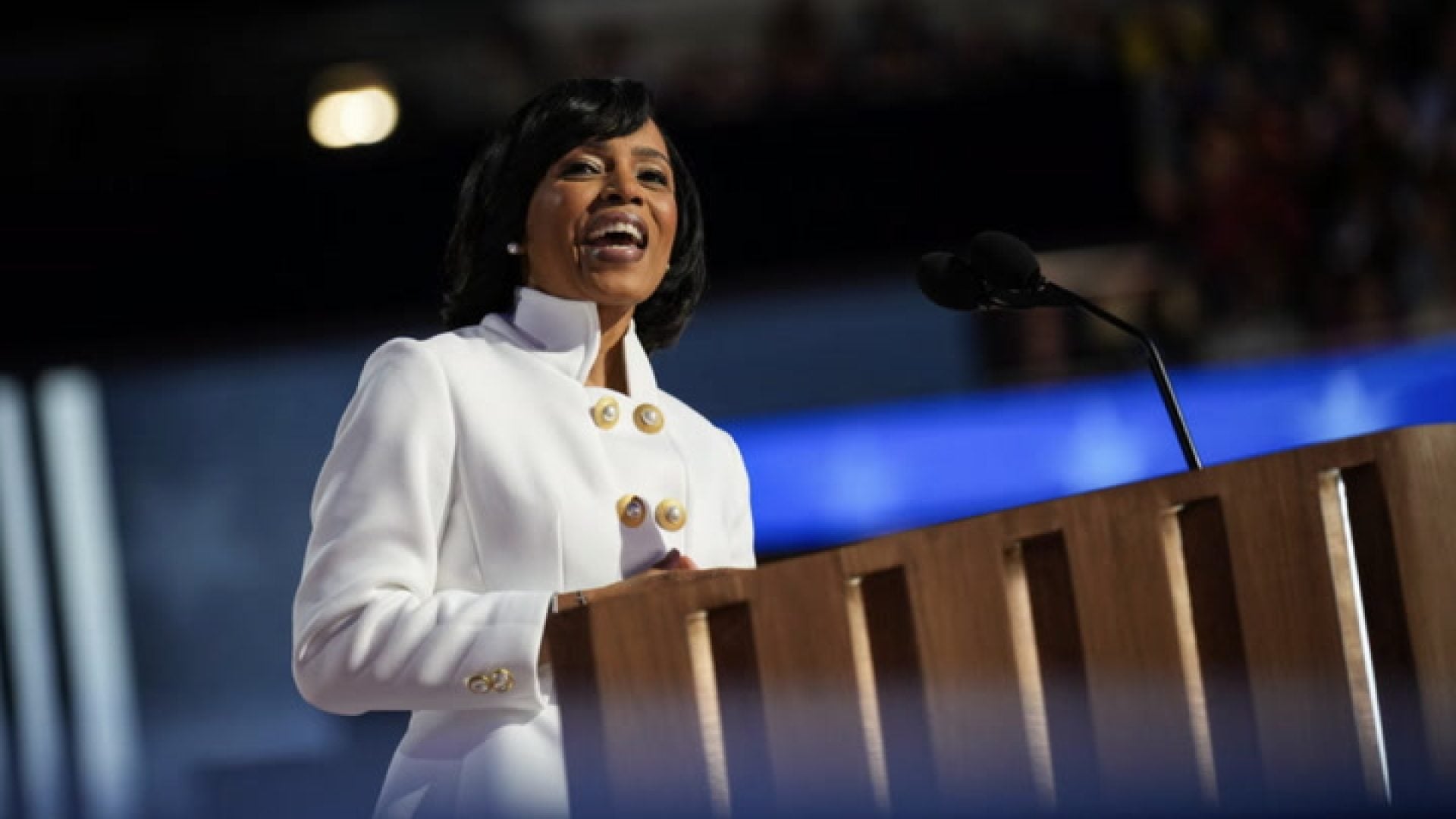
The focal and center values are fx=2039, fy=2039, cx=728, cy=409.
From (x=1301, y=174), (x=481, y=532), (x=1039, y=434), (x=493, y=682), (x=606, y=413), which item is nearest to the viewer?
(x=493, y=682)

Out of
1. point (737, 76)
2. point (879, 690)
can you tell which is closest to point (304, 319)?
point (737, 76)

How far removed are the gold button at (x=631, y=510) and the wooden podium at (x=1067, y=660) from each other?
30 cm

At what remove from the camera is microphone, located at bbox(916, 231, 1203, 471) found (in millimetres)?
1789

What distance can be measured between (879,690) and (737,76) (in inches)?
204

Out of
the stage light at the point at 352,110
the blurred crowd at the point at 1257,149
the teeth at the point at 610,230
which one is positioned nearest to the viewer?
the teeth at the point at 610,230

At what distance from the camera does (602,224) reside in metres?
1.87

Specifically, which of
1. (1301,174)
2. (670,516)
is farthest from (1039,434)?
(670,516)

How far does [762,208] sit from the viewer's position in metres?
5.79

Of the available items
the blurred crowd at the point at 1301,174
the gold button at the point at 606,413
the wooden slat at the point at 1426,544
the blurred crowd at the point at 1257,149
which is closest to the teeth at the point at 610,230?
the gold button at the point at 606,413

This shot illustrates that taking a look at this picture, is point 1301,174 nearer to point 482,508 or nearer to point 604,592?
point 482,508

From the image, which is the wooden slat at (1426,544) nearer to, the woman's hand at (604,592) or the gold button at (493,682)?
the woman's hand at (604,592)

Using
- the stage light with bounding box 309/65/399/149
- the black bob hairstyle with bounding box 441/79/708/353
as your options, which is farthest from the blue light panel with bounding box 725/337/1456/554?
the black bob hairstyle with bounding box 441/79/708/353

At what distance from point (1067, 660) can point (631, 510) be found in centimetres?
46

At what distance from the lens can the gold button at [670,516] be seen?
181 cm
